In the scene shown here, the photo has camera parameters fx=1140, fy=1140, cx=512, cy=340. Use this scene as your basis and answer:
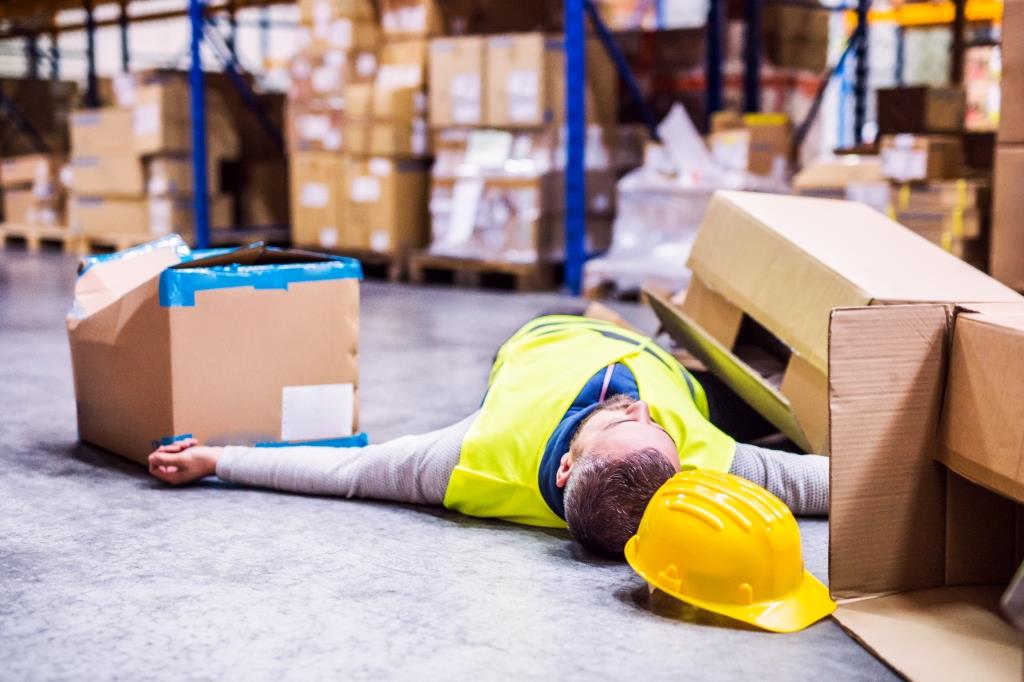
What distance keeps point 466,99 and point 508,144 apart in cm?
42

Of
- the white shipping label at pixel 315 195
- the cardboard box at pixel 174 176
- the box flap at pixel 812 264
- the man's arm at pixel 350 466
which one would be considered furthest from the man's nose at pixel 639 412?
the cardboard box at pixel 174 176

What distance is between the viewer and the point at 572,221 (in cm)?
707

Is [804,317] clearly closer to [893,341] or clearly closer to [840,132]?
[893,341]

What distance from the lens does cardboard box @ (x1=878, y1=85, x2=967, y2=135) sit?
657cm

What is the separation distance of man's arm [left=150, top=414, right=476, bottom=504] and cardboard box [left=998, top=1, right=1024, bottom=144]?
1.96 meters

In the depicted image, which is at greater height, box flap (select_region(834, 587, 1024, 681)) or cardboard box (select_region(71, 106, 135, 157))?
cardboard box (select_region(71, 106, 135, 157))

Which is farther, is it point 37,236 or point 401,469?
point 37,236

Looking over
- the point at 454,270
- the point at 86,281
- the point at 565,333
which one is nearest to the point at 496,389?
the point at 565,333

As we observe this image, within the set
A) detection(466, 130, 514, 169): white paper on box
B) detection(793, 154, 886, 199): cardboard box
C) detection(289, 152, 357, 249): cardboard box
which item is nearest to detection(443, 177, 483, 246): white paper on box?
detection(466, 130, 514, 169): white paper on box

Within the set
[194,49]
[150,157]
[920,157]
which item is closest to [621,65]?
[920,157]

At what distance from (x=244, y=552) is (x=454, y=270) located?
5943 mm

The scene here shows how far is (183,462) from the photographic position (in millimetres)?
2867

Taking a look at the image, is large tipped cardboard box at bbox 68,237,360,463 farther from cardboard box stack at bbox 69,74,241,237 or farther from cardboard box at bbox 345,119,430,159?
cardboard box stack at bbox 69,74,241,237

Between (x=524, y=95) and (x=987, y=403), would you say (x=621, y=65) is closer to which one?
(x=524, y=95)
